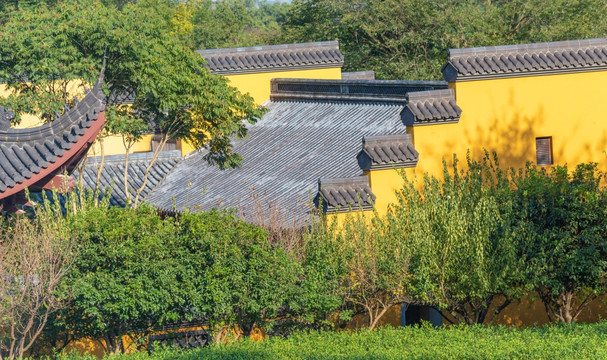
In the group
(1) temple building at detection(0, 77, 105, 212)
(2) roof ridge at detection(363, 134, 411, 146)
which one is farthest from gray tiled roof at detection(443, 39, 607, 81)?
(1) temple building at detection(0, 77, 105, 212)

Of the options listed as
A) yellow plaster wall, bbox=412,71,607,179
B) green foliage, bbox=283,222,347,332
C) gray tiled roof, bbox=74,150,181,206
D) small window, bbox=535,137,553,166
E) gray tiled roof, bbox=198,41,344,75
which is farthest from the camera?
gray tiled roof, bbox=198,41,344,75

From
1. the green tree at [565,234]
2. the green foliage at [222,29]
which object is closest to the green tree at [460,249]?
the green tree at [565,234]

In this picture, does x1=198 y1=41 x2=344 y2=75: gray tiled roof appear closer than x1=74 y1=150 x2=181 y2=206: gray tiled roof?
No

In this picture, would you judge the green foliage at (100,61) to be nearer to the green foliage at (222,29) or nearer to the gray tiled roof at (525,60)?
the gray tiled roof at (525,60)

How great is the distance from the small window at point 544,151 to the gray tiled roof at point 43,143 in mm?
7244

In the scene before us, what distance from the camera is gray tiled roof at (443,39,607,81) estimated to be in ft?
49.0

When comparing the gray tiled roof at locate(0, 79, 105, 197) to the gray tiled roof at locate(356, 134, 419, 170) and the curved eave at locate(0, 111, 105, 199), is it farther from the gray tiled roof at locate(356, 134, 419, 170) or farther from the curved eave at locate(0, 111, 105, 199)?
the gray tiled roof at locate(356, 134, 419, 170)

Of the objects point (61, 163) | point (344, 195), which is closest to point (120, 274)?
point (61, 163)

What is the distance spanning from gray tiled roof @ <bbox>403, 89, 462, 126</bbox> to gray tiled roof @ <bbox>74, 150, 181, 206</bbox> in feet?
30.0

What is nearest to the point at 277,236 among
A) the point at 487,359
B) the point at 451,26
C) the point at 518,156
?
the point at 487,359

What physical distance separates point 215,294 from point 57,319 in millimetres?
1819

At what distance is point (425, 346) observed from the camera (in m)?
10.1

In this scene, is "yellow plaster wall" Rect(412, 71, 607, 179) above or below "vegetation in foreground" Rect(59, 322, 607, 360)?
above

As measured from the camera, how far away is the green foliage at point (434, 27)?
31000 millimetres
